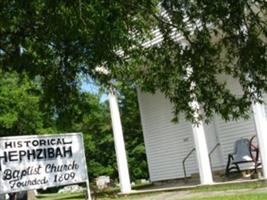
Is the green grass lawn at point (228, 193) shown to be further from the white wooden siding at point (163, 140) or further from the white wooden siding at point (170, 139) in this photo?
the white wooden siding at point (163, 140)

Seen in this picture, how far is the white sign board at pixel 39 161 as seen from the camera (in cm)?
1218

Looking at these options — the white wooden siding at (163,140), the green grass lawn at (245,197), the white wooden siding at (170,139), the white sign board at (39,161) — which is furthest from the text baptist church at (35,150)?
the white wooden siding at (163,140)

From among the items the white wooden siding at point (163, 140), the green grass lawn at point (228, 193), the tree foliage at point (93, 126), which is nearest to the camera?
the green grass lawn at point (228, 193)

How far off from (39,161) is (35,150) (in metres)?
0.25

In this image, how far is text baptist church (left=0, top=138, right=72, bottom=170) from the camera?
1220 cm

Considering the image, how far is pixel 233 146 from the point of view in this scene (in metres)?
20.2

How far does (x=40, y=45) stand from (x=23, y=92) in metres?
27.6

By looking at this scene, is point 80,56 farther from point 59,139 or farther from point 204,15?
point 59,139

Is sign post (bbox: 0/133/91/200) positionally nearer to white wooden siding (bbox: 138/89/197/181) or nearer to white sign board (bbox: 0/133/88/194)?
white sign board (bbox: 0/133/88/194)

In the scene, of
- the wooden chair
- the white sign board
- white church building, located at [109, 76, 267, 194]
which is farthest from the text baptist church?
the wooden chair

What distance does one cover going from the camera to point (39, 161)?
12.6m

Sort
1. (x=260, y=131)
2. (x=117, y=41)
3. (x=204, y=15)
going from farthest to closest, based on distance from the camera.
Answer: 1. (x=260, y=131)
2. (x=204, y=15)
3. (x=117, y=41)

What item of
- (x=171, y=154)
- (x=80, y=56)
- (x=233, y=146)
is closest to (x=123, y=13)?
(x=80, y=56)

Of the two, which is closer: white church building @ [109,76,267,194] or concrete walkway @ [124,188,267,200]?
concrete walkway @ [124,188,267,200]
